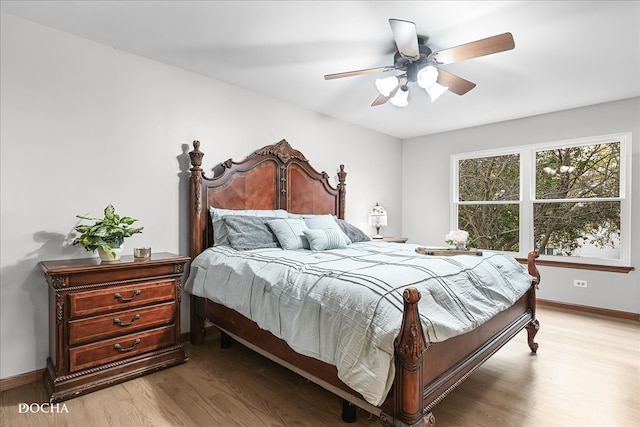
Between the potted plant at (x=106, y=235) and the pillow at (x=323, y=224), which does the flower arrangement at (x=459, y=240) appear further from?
the potted plant at (x=106, y=235)

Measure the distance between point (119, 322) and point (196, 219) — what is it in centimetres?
106

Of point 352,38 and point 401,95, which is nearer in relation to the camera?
point 352,38

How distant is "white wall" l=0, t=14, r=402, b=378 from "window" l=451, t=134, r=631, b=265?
348 cm

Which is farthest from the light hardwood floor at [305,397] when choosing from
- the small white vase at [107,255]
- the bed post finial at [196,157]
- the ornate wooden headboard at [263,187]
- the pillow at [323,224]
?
the bed post finial at [196,157]

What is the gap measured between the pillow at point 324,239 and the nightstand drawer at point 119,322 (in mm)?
1232

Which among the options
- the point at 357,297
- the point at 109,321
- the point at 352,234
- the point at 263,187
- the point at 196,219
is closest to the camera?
the point at 357,297

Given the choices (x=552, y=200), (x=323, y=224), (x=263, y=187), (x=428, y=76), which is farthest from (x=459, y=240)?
(x=552, y=200)

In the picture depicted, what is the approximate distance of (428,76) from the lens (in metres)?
2.39

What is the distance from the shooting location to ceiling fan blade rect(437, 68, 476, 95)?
2.52 m

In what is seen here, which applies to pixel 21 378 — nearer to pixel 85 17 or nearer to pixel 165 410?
pixel 165 410

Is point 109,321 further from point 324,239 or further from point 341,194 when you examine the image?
point 341,194

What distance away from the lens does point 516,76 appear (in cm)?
324

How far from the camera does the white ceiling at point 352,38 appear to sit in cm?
220

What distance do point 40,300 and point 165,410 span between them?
48.9 inches
